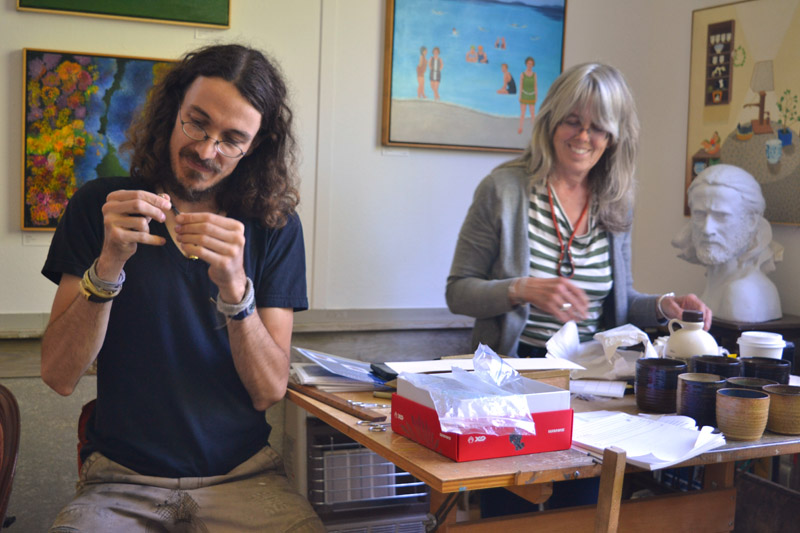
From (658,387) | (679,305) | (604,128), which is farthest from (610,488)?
(604,128)

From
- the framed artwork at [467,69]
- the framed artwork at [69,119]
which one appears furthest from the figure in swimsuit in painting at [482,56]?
the framed artwork at [69,119]

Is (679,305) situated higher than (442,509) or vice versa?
(679,305)

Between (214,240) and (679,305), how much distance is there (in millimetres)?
1407

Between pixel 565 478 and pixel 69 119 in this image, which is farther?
pixel 69 119

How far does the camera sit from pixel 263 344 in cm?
171

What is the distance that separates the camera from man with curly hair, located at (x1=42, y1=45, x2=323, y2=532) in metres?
1.62

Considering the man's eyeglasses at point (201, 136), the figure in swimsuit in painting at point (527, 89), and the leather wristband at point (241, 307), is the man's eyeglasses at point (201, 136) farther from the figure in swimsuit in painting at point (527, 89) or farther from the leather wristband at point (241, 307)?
the figure in swimsuit in painting at point (527, 89)

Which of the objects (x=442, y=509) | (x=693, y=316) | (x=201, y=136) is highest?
(x=201, y=136)

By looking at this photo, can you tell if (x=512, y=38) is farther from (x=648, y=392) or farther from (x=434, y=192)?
(x=648, y=392)

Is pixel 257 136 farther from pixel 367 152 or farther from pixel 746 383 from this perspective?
pixel 367 152

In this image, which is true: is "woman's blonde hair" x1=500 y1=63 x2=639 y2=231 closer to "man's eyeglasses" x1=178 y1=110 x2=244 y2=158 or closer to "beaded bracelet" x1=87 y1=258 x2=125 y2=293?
A: "man's eyeglasses" x1=178 y1=110 x2=244 y2=158

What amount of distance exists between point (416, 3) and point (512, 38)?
1.46 feet

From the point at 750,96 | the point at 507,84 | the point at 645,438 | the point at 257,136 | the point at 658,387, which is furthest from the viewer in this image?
the point at 507,84

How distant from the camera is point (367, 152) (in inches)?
129
